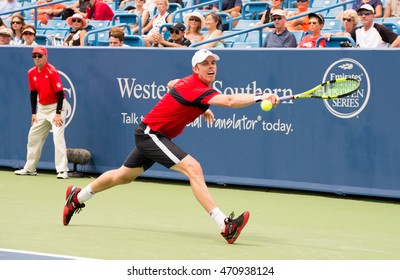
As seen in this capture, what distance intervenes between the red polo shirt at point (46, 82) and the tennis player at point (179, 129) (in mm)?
4460

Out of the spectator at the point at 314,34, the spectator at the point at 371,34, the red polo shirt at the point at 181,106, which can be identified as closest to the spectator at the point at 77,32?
the spectator at the point at 314,34

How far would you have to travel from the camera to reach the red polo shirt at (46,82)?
45.8 feet

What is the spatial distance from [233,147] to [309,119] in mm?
1196

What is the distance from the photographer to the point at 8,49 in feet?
49.3

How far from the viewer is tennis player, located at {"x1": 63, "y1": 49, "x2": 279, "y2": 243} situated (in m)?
8.95

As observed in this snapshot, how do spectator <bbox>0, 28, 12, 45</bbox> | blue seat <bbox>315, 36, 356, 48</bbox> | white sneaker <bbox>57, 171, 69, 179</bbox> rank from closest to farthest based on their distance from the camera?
1. blue seat <bbox>315, 36, 356, 48</bbox>
2. white sneaker <bbox>57, 171, 69, 179</bbox>
3. spectator <bbox>0, 28, 12, 45</bbox>

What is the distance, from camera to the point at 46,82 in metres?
14.0

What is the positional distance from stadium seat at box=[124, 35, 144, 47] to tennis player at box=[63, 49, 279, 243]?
523 centimetres

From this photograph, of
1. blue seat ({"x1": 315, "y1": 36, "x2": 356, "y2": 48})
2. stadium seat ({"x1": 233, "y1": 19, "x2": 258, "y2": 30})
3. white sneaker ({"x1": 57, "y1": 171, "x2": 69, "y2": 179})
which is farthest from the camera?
stadium seat ({"x1": 233, "y1": 19, "x2": 258, "y2": 30})

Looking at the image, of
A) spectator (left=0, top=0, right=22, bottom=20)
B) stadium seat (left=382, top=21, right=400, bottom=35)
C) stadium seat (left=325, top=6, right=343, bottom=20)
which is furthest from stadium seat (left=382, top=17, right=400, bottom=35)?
spectator (left=0, top=0, right=22, bottom=20)

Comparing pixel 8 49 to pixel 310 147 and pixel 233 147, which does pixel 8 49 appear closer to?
pixel 233 147

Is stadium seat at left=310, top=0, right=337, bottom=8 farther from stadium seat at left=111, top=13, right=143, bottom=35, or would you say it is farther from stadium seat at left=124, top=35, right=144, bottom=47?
stadium seat at left=124, top=35, right=144, bottom=47

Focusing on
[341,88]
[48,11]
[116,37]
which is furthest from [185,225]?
[48,11]
